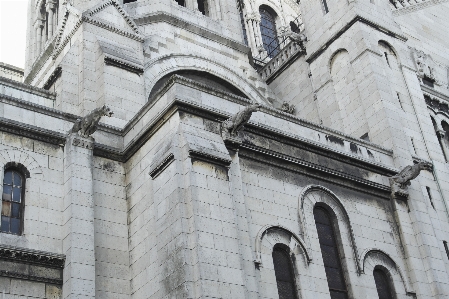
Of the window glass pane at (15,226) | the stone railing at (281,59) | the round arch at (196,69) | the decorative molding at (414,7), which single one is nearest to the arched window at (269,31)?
the stone railing at (281,59)

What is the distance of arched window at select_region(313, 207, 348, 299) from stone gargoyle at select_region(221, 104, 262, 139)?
162 inches

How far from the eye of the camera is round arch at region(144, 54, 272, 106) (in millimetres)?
27125

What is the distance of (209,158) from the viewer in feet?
60.5

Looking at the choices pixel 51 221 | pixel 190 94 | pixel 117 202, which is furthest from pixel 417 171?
pixel 51 221

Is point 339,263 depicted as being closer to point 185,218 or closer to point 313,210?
point 313,210

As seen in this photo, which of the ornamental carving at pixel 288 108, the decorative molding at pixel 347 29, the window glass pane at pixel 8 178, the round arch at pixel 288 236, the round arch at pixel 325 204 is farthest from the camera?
the ornamental carving at pixel 288 108

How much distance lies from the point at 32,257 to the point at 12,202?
5.96ft

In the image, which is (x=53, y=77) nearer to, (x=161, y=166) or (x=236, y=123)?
(x=161, y=166)

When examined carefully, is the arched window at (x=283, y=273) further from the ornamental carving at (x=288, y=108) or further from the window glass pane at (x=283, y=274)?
the ornamental carving at (x=288, y=108)

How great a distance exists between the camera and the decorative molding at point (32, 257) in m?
17.5

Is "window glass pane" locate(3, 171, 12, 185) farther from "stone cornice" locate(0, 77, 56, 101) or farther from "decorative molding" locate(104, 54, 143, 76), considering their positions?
"decorative molding" locate(104, 54, 143, 76)

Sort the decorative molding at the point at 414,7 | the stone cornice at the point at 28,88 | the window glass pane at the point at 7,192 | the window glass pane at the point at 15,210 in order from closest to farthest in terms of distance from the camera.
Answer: the window glass pane at the point at 15,210 < the window glass pane at the point at 7,192 < the stone cornice at the point at 28,88 < the decorative molding at the point at 414,7

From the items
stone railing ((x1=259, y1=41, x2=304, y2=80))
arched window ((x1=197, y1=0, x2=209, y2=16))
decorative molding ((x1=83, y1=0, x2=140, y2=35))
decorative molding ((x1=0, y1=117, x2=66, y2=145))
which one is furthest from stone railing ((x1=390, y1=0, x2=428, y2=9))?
decorative molding ((x1=0, y1=117, x2=66, y2=145))

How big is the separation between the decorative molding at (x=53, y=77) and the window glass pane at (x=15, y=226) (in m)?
8.14
